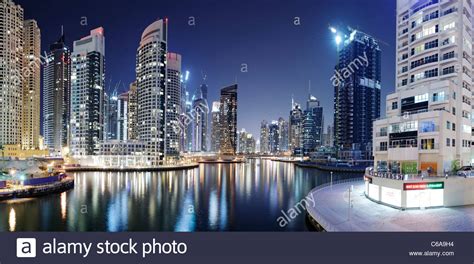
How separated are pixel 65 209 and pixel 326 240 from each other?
26.9m

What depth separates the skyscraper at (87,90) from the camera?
96250 mm

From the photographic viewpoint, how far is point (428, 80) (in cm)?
2903

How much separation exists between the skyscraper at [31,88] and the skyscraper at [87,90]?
1223 cm

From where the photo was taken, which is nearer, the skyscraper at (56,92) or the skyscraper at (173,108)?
the skyscraper at (173,108)

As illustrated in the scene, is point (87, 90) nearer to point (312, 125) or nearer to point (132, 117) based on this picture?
Result: point (132, 117)

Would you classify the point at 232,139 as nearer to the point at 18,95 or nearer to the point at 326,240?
the point at 18,95

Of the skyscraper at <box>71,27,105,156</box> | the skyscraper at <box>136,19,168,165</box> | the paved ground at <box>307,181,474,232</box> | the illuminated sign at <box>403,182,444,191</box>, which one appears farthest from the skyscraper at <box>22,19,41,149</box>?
the illuminated sign at <box>403,182,444,191</box>

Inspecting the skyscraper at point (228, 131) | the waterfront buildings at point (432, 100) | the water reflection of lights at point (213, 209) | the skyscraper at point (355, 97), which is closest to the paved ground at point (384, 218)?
the waterfront buildings at point (432, 100)

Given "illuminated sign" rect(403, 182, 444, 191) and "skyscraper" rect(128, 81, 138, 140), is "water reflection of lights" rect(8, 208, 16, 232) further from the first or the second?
"skyscraper" rect(128, 81, 138, 140)

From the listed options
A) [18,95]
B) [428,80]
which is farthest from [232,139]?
[428,80]

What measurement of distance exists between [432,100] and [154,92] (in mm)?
78697

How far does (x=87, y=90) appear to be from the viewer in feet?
319

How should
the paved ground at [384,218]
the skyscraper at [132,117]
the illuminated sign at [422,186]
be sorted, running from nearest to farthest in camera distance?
the paved ground at [384,218]
the illuminated sign at [422,186]
the skyscraper at [132,117]

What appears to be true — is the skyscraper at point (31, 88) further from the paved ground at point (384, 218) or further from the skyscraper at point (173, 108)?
the paved ground at point (384, 218)
